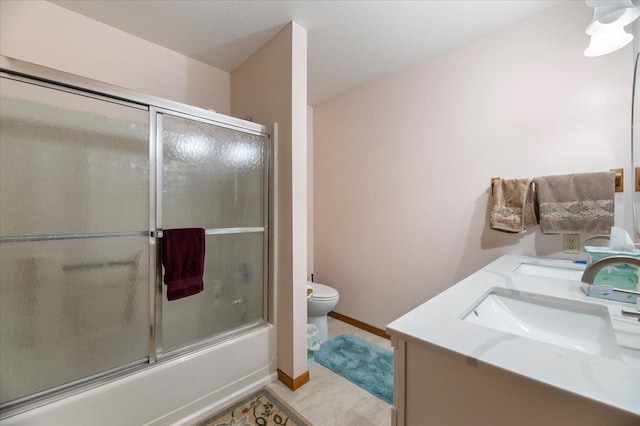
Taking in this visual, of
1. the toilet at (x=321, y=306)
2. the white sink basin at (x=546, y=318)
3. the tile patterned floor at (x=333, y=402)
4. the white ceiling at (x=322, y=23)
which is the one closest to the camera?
the white sink basin at (x=546, y=318)

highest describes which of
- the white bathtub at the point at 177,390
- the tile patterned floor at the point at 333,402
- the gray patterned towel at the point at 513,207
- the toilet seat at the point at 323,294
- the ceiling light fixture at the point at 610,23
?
the ceiling light fixture at the point at 610,23

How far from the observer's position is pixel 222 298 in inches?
65.7

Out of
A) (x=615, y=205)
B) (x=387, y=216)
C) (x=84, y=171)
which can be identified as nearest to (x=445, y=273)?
(x=387, y=216)

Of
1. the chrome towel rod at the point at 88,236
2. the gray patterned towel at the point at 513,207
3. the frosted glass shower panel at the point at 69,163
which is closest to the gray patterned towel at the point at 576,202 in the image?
the gray patterned towel at the point at 513,207

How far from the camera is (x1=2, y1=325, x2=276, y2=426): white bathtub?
3.67ft

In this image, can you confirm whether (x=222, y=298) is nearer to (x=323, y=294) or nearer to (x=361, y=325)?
(x=323, y=294)

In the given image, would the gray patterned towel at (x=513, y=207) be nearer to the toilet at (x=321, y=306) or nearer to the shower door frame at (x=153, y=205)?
the toilet at (x=321, y=306)

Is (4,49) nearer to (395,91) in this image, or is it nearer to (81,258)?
(81,258)

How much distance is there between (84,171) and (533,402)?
180cm

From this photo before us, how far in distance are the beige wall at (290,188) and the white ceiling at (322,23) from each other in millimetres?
172

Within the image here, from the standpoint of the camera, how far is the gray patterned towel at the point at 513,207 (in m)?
1.59

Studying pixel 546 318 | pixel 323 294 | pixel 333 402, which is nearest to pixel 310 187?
pixel 323 294

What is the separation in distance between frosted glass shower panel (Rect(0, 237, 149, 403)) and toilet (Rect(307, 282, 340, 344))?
1191 millimetres

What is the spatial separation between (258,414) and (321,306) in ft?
2.88
